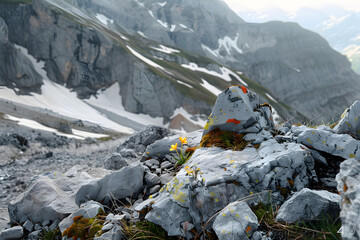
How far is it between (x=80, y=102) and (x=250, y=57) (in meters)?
151

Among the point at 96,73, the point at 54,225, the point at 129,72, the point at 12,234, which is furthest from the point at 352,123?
the point at 96,73

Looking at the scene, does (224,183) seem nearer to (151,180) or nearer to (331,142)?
(151,180)

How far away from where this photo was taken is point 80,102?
74.9 metres

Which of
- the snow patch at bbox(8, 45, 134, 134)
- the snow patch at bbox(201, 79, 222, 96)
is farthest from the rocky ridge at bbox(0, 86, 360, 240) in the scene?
the snow patch at bbox(201, 79, 222, 96)

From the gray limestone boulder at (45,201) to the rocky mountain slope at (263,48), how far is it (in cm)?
16552

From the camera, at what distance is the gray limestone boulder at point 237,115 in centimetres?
568

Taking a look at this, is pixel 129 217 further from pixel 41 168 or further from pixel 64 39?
pixel 64 39

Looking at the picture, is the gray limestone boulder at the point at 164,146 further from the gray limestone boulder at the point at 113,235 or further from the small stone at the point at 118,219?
the gray limestone boulder at the point at 113,235

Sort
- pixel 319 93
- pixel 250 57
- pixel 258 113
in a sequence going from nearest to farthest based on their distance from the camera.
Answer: pixel 258 113
pixel 319 93
pixel 250 57

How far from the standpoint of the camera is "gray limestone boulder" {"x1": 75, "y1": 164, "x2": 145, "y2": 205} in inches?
214

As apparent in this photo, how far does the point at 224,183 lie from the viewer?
4.15 meters

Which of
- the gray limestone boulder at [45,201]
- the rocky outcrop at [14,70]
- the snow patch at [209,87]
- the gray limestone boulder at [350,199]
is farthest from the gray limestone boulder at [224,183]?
the snow patch at [209,87]

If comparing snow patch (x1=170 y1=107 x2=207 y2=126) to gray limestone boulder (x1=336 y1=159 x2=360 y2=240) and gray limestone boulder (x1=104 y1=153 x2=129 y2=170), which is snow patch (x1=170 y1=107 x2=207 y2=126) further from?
gray limestone boulder (x1=336 y1=159 x2=360 y2=240)

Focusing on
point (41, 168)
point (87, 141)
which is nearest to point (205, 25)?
point (87, 141)
